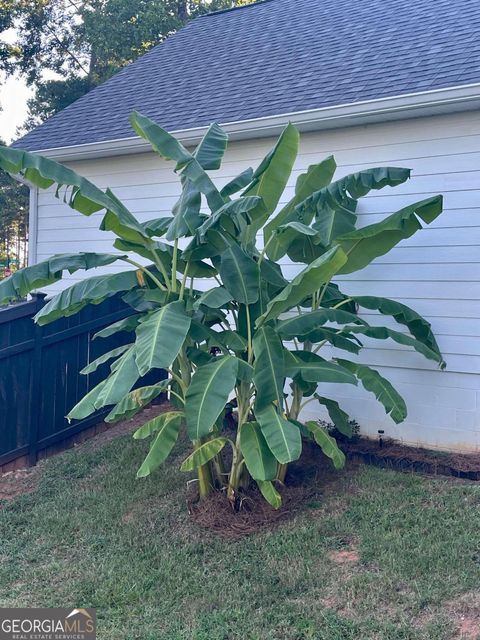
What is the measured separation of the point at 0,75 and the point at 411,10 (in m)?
15.4

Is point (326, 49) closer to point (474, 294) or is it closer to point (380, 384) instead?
point (474, 294)

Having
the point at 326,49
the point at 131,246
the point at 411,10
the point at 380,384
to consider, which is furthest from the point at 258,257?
the point at 411,10

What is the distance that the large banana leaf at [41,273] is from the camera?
213 inches

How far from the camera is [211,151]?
220 inches

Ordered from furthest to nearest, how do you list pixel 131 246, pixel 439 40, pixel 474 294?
pixel 439 40 < pixel 474 294 < pixel 131 246

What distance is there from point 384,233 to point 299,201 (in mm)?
806

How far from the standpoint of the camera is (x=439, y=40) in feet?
24.9

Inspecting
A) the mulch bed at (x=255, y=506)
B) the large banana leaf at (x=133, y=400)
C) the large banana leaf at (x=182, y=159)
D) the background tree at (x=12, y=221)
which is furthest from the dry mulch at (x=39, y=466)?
the background tree at (x=12, y=221)

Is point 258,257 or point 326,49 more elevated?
point 326,49

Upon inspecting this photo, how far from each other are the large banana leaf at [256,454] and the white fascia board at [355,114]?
3.38m

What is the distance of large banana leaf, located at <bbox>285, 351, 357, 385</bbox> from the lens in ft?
17.1

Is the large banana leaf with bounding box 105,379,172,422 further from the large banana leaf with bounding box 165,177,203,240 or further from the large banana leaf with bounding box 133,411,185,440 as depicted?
the large banana leaf with bounding box 165,177,203,240

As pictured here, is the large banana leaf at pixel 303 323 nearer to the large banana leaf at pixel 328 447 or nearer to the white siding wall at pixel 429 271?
the large banana leaf at pixel 328 447

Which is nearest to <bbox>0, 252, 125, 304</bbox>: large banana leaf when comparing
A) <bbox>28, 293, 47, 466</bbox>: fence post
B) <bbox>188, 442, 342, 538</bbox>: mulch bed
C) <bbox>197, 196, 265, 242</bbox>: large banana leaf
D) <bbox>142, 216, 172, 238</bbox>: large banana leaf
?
<bbox>142, 216, 172, 238</bbox>: large banana leaf
